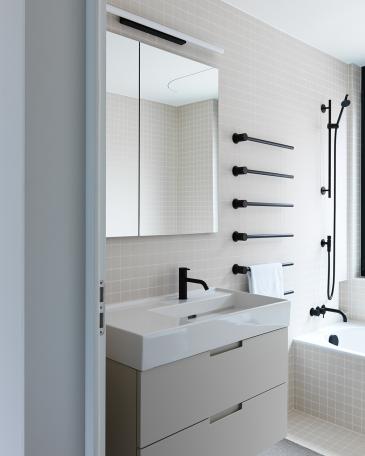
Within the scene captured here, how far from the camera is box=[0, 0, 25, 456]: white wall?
3.18 ft

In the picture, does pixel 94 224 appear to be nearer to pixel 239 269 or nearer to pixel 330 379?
pixel 239 269

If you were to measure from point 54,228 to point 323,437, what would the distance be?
2.47 m

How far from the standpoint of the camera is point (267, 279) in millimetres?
2697

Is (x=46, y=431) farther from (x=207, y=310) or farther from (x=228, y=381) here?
(x=207, y=310)

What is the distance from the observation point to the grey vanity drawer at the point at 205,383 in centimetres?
151

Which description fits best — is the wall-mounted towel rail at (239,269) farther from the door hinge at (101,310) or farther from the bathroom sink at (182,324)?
the door hinge at (101,310)

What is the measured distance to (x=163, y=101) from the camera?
2.19 meters

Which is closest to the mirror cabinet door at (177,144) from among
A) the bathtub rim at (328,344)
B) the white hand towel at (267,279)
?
the white hand towel at (267,279)

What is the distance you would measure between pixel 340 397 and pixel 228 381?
4.78 ft

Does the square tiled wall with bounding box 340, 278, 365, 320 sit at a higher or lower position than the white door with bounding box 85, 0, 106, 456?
lower

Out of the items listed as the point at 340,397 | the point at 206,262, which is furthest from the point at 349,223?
the point at 206,262

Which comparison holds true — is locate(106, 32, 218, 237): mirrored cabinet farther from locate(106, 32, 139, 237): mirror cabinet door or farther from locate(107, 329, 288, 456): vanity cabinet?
locate(107, 329, 288, 456): vanity cabinet

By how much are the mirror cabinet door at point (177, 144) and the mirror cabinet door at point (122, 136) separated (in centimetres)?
5

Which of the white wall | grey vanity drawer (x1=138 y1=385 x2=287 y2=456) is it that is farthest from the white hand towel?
the white wall
